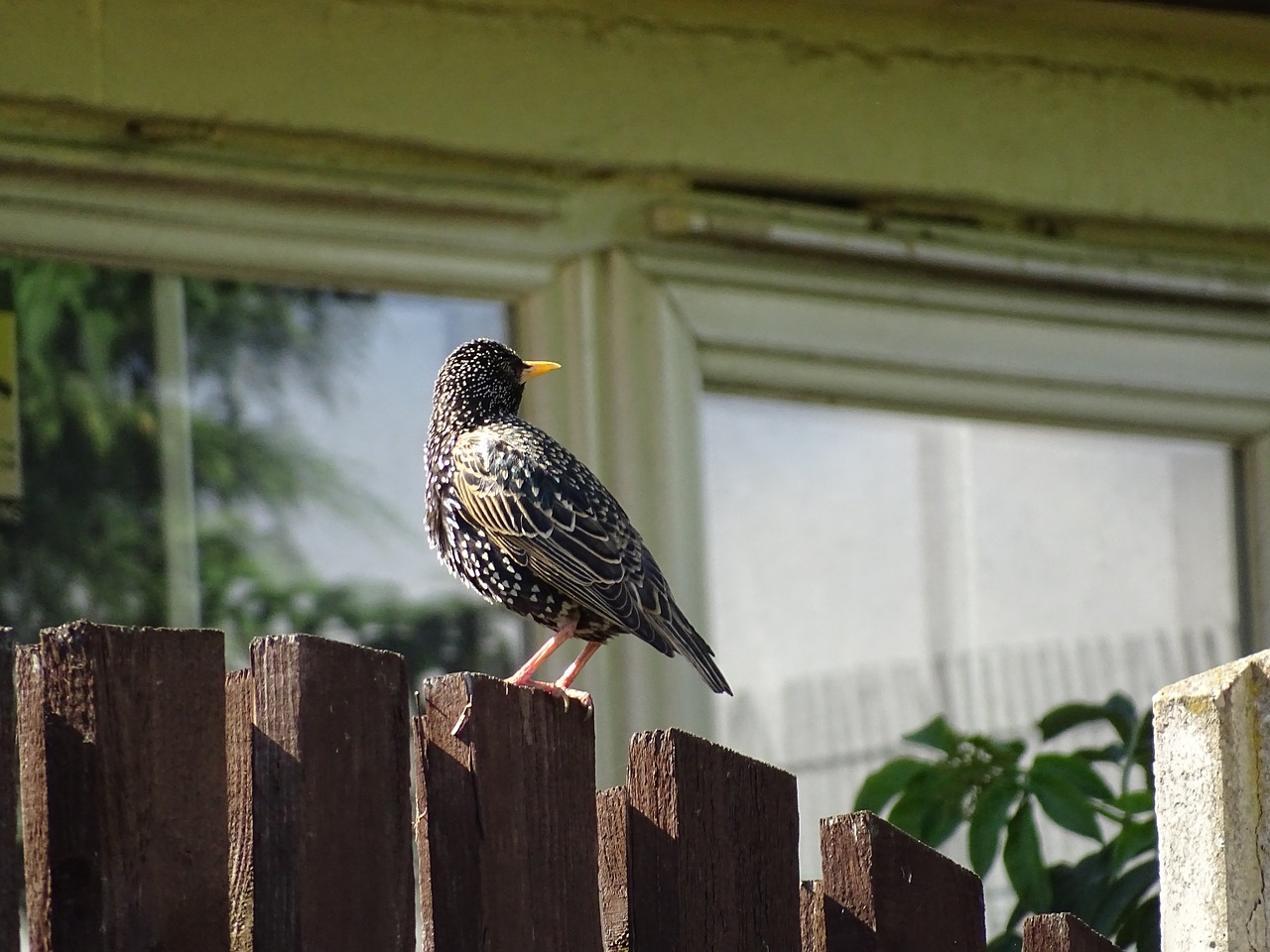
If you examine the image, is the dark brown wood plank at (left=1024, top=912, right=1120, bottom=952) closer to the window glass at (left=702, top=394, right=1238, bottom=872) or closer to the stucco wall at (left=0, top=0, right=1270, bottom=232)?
the stucco wall at (left=0, top=0, right=1270, bottom=232)

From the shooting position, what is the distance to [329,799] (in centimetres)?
223

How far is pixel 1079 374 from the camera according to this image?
18.9 feet

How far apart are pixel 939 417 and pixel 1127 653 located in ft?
2.94

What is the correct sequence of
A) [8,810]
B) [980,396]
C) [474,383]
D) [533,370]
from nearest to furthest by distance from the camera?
[8,810]
[474,383]
[533,370]
[980,396]

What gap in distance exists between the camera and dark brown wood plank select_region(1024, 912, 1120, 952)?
254 cm

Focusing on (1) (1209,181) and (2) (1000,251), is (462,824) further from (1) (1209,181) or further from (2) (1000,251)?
(1) (1209,181)

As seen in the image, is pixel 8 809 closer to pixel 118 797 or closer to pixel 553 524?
pixel 118 797

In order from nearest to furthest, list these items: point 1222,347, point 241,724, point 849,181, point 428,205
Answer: point 241,724 < point 428,205 < point 849,181 < point 1222,347

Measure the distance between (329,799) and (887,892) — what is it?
69 cm

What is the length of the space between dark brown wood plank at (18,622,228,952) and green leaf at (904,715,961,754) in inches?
77.4

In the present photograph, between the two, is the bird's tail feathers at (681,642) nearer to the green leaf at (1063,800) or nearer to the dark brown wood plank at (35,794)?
the green leaf at (1063,800)

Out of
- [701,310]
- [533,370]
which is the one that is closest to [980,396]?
[701,310]

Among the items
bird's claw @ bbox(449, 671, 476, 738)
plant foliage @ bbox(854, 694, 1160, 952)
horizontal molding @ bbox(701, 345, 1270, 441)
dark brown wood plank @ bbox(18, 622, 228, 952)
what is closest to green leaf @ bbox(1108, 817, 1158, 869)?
plant foliage @ bbox(854, 694, 1160, 952)

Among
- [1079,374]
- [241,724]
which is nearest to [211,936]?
[241,724]
